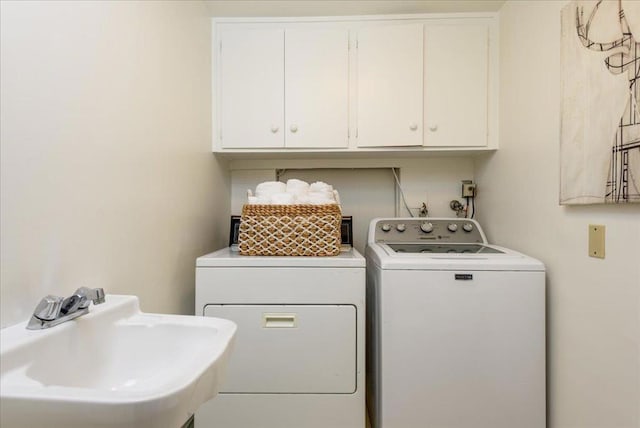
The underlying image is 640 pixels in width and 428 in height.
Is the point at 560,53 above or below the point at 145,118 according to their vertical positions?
above

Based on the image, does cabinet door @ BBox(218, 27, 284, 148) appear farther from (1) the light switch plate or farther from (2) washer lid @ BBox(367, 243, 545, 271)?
(1) the light switch plate

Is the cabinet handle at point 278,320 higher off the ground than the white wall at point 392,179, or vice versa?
the white wall at point 392,179

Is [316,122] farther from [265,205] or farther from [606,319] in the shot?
[606,319]

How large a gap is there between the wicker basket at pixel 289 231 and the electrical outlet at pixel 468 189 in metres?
1.12

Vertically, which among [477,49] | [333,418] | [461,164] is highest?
[477,49]

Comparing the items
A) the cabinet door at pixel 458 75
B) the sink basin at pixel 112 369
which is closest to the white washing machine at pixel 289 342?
the sink basin at pixel 112 369

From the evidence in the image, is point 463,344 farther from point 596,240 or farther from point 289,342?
point 289,342

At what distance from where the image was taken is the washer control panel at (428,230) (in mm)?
1794

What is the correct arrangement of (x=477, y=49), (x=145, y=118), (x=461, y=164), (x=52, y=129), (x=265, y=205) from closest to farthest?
(x=52, y=129) < (x=145, y=118) < (x=265, y=205) < (x=477, y=49) < (x=461, y=164)

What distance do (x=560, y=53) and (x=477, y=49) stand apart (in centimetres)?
61

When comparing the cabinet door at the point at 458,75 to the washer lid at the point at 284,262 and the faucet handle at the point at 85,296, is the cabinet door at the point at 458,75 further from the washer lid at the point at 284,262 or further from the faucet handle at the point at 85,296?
the faucet handle at the point at 85,296

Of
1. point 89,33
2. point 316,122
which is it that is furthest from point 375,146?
Result: point 89,33

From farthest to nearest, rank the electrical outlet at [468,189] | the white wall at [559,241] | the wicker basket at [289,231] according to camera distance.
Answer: the electrical outlet at [468,189]
the wicker basket at [289,231]
the white wall at [559,241]

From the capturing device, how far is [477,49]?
5.65ft
